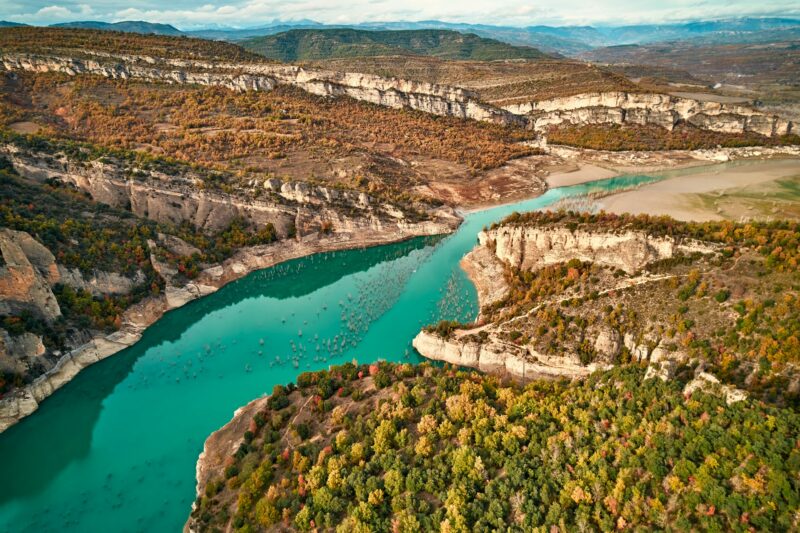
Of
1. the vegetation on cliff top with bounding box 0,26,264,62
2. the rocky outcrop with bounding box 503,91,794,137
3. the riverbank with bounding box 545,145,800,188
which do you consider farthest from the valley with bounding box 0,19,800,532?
the rocky outcrop with bounding box 503,91,794,137

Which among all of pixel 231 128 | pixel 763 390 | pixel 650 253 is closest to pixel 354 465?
pixel 763 390

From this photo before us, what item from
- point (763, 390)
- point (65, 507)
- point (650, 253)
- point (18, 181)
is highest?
point (18, 181)

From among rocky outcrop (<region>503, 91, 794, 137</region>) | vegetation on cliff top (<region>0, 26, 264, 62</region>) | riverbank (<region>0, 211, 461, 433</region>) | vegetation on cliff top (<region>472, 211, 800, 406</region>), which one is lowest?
riverbank (<region>0, 211, 461, 433</region>)

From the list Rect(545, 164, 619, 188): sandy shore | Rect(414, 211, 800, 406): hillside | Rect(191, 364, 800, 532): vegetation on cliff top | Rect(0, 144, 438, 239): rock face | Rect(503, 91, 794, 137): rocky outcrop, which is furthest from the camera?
Rect(503, 91, 794, 137): rocky outcrop

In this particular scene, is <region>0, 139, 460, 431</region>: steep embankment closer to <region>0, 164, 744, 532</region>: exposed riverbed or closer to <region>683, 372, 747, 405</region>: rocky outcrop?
<region>0, 164, 744, 532</region>: exposed riverbed

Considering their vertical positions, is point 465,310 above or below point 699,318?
below

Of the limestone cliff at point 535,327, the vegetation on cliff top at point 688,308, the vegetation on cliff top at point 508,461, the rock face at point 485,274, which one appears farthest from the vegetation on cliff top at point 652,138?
the vegetation on cliff top at point 508,461

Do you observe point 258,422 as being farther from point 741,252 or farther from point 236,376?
point 741,252
